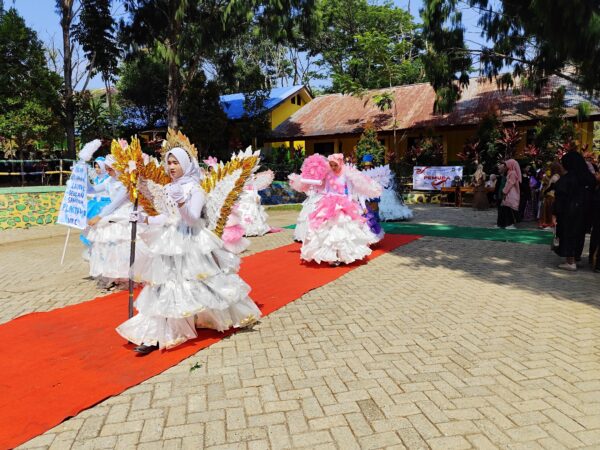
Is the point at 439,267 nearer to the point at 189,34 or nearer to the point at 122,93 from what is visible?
the point at 189,34

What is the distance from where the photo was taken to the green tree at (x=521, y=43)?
5.99 metres

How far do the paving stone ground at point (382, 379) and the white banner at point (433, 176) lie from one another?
41.2 feet

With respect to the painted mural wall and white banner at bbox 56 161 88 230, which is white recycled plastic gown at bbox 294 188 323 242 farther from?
the painted mural wall

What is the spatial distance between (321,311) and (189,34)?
16.5 m

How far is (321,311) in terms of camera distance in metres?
5.14

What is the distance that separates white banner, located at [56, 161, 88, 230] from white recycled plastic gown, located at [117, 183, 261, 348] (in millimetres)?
3348

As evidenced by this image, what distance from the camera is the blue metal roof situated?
26828 millimetres

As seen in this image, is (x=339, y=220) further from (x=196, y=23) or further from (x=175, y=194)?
(x=196, y=23)

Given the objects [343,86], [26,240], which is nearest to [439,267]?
[26,240]

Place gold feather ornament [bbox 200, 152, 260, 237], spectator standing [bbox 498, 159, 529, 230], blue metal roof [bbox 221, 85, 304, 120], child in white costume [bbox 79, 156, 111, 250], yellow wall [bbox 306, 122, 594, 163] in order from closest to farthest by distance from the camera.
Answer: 1. gold feather ornament [bbox 200, 152, 260, 237]
2. child in white costume [bbox 79, 156, 111, 250]
3. spectator standing [bbox 498, 159, 529, 230]
4. yellow wall [bbox 306, 122, 594, 163]
5. blue metal roof [bbox 221, 85, 304, 120]

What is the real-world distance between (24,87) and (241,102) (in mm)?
12702

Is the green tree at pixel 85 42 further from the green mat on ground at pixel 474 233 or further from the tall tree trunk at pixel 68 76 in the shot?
the green mat on ground at pixel 474 233

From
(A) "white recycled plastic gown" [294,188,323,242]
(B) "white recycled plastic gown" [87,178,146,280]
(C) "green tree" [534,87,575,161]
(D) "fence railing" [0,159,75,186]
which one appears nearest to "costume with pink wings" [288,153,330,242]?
(A) "white recycled plastic gown" [294,188,323,242]

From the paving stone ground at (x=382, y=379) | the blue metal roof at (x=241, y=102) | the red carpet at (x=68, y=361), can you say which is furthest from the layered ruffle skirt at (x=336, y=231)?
the blue metal roof at (x=241, y=102)
